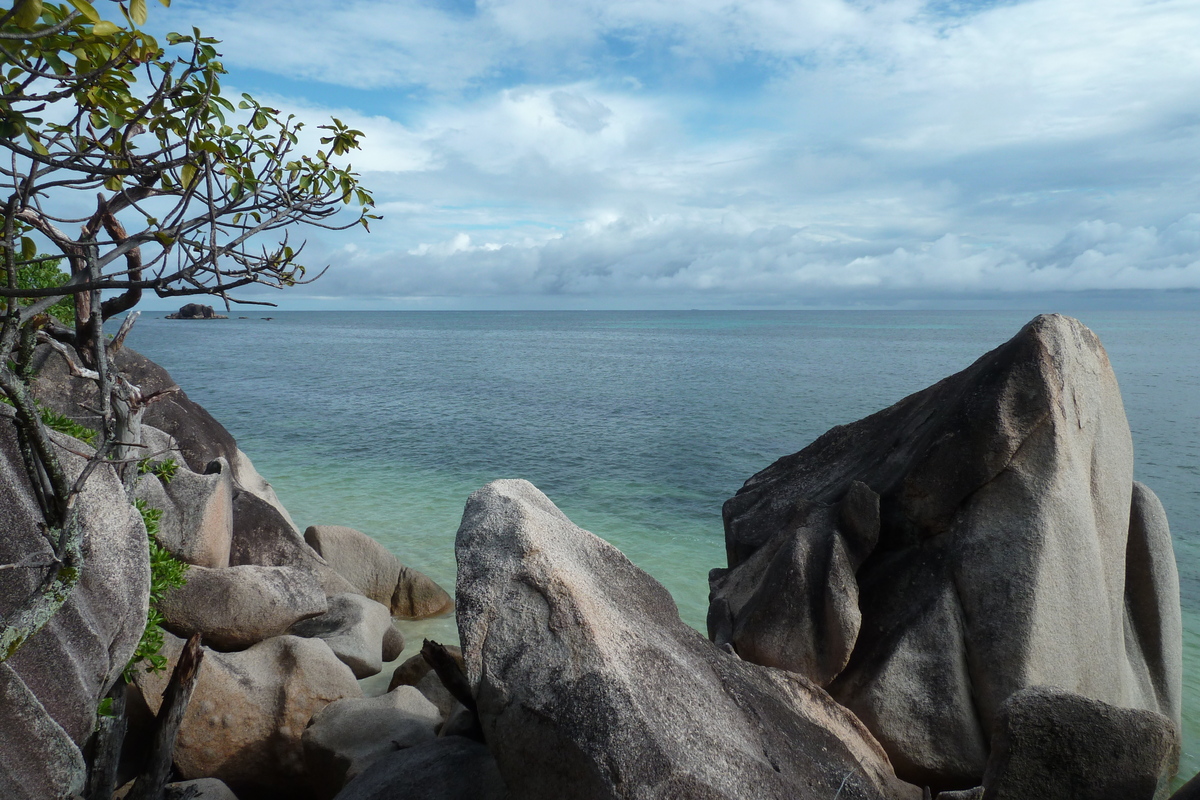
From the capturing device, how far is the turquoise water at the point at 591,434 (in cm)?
1783

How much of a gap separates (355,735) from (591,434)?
909 inches

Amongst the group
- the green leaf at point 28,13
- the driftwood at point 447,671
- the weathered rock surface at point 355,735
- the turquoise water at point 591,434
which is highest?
the green leaf at point 28,13

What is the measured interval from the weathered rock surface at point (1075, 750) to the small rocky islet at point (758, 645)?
0.05 feet

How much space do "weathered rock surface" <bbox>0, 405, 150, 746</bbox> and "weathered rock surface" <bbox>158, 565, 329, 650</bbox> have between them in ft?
9.15

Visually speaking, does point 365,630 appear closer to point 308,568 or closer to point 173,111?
point 308,568

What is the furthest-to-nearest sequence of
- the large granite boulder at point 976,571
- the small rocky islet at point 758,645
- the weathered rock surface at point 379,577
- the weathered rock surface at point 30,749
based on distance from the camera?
1. the weathered rock surface at point 379,577
2. the large granite boulder at point 976,571
3. the weathered rock surface at point 30,749
4. the small rocky islet at point 758,645

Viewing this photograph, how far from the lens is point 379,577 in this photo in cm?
1340

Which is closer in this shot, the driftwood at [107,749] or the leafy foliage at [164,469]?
the driftwood at [107,749]

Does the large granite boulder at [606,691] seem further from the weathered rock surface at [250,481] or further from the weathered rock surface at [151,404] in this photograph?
the weathered rock surface at [250,481]

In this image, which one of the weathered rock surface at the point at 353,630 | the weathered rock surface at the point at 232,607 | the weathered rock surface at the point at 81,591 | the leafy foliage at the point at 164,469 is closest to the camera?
the weathered rock surface at the point at 81,591

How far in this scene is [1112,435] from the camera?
753 centimetres

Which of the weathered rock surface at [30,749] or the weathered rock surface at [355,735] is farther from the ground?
the weathered rock surface at [30,749]

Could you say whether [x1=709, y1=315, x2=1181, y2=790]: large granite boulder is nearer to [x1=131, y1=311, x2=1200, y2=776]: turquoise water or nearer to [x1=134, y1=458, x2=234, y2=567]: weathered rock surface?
[x1=131, y1=311, x2=1200, y2=776]: turquoise water

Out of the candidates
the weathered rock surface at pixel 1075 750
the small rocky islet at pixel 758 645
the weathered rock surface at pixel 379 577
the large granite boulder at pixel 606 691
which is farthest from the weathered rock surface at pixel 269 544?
the weathered rock surface at pixel 1075 750
